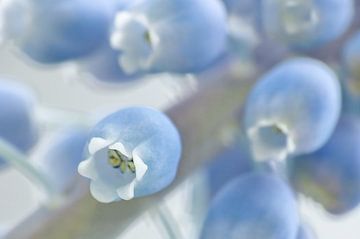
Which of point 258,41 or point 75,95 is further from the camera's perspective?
point 75,95

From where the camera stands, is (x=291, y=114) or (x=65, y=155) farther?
(x=65, y=155)

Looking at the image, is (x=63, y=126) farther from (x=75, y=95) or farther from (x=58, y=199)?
(x=75, y=95)

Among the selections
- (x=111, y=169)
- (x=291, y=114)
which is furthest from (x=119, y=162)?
(x=291, y=114)

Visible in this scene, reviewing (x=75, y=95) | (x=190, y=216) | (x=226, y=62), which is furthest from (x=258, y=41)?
(x=75, y=95)

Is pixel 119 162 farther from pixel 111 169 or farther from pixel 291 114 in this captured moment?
pixel 291 114

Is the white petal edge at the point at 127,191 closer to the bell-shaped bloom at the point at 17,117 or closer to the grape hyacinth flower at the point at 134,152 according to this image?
the grape hyacinth flower at the point at 134,152

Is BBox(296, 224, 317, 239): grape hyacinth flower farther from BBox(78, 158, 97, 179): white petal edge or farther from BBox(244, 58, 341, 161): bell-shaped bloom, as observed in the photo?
BBox(78, 158, 97, 179): white petal edge

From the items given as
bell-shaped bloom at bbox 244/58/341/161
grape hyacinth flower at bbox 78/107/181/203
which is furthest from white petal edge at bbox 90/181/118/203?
bell-shaped bloom at bbox 244/58/341/161
